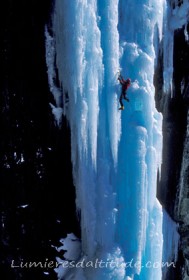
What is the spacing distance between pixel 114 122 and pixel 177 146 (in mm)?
2466

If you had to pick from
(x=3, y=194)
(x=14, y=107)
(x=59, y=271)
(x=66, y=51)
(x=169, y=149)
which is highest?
(x=66, y=51)

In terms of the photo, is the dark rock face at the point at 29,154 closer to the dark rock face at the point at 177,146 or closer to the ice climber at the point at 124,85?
the ice climber at the point at 124,85

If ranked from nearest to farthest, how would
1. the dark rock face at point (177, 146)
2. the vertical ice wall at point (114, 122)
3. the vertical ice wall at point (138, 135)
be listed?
1. the vertical ice wall at point (114, 122)
2. the vertical ice wall at point (138, 135)
3. the dark rock face at point (177, 146)

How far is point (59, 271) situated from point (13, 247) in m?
1.02

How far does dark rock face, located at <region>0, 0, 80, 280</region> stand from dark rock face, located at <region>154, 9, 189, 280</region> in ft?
7.04

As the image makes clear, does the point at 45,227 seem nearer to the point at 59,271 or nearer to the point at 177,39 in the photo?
the point at 59,271

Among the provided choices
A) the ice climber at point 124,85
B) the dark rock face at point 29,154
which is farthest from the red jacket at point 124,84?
the dark rock face at point 29,154

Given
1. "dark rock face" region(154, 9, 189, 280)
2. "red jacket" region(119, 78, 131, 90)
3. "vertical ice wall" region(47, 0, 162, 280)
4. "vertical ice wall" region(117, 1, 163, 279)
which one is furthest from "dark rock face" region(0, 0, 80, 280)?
"dark rock face" region(154, 9, 189, 280)

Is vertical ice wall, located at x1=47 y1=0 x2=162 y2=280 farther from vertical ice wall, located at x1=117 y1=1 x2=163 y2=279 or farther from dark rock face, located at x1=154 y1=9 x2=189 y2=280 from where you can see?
dark rock face, located at x1=154 y1=9 x2=189 y2=280

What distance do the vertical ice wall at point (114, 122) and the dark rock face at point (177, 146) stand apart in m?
1.17

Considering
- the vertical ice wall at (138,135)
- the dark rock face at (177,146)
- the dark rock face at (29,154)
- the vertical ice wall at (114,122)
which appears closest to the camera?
the vertical ice wall at (114,122)

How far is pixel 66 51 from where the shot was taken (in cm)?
447

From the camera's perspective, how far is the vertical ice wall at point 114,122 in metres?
4.29

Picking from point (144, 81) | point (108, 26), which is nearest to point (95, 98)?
point (144, 81)
